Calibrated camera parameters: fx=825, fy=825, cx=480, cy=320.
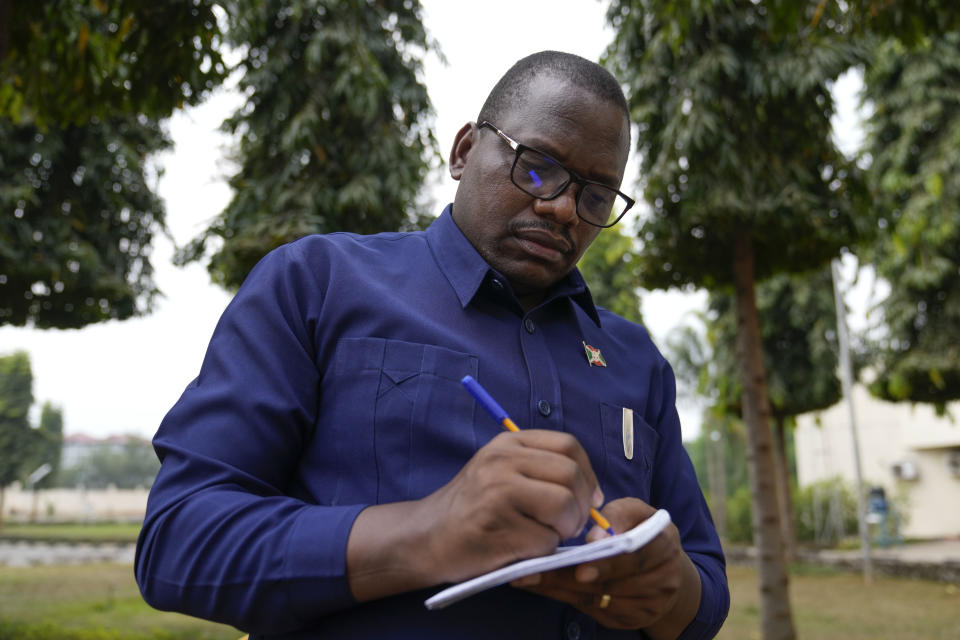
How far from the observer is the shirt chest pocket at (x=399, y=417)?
1.28m

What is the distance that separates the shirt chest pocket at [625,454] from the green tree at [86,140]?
3974 mm

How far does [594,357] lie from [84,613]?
11462mm

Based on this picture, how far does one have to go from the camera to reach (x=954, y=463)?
3509 cm

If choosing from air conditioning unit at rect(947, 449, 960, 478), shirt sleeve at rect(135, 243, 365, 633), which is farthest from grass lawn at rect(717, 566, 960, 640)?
air conditioning unit at rect(947, 449, 960, 478)

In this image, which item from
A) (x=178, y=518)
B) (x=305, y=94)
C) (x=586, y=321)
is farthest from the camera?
(x=305, y=94)

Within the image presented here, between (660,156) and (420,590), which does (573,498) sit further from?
(660,156)

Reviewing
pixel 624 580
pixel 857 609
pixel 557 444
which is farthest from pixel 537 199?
pixel 857 609

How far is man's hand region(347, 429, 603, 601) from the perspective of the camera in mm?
1037

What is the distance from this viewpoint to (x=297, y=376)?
134 cm

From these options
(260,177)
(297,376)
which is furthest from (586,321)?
(260,177)

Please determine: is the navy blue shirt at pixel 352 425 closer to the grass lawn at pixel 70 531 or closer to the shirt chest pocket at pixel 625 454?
the shirt chest pocket at pixel 625 454

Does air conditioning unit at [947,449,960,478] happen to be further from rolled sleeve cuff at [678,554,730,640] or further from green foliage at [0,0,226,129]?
rolled sleeve cuff at [678,554,730,640]

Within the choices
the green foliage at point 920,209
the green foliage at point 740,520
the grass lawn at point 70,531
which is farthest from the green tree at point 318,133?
the grass lawn at point 70,531

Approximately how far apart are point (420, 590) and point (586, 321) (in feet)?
2.38
